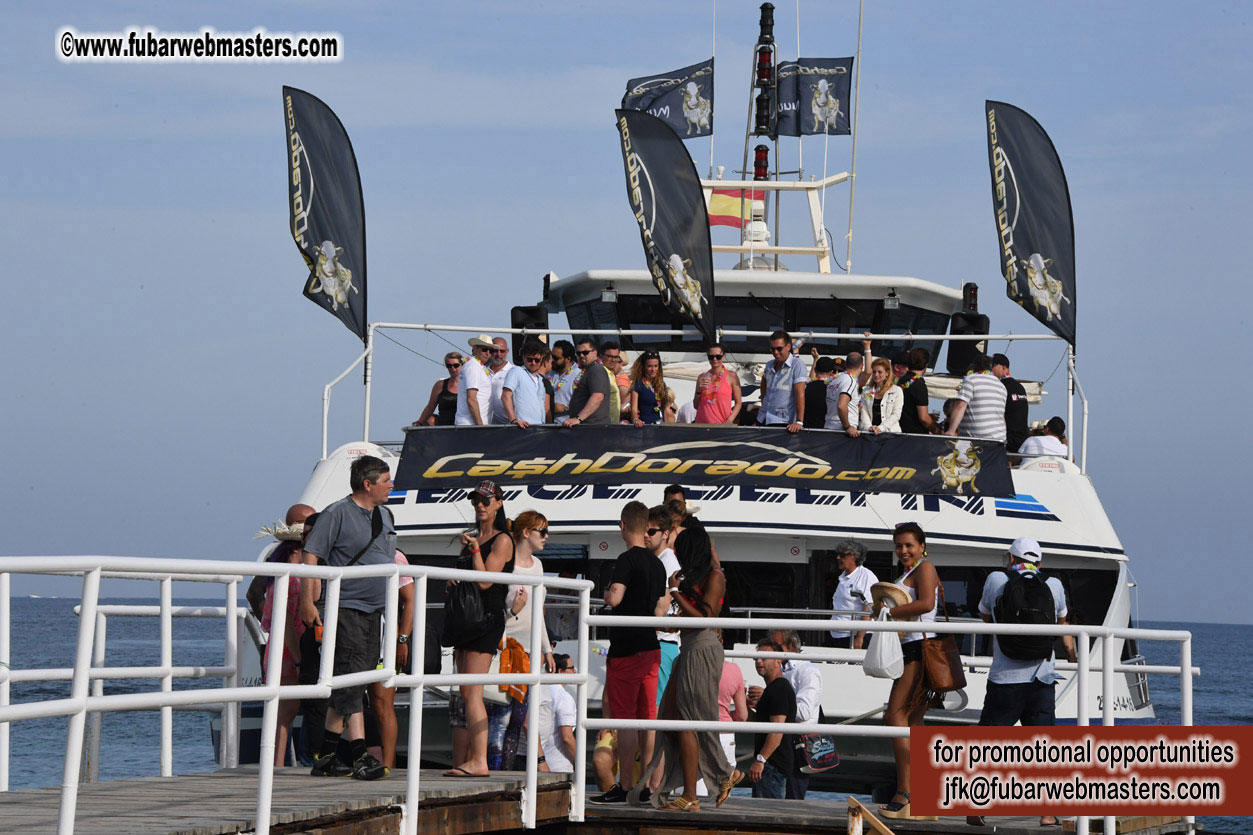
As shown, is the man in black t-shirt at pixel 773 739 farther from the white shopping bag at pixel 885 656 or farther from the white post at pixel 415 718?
the white post at pixel 415 718

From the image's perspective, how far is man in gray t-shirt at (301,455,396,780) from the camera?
6.94m

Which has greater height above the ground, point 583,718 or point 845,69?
point 845,69

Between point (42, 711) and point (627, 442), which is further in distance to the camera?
point (627, 442)

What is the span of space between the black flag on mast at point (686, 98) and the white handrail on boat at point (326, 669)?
14920mm

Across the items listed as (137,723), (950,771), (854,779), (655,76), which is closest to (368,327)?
(854,779)

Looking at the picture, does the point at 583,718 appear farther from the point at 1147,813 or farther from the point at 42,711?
the point at 42,711

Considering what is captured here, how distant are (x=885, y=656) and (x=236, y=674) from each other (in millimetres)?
3155

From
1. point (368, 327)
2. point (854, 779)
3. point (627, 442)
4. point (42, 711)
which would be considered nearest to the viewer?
point (42, 711)

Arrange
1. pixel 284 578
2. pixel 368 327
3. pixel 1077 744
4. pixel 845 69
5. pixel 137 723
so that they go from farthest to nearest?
pixel 137 723 < pixel 845 69 < pixel 368 327 < pixel 1077 744 < pixel 284 578

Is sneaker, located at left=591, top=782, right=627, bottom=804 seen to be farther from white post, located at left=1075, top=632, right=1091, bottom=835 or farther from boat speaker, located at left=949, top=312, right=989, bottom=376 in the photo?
boat speaker, located at left=949, top=312, right=989, bottom=376

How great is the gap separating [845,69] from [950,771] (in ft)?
53.4

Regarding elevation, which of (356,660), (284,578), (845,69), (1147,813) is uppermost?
(845,69)

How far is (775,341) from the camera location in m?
13.0

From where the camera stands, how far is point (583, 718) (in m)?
7.48
